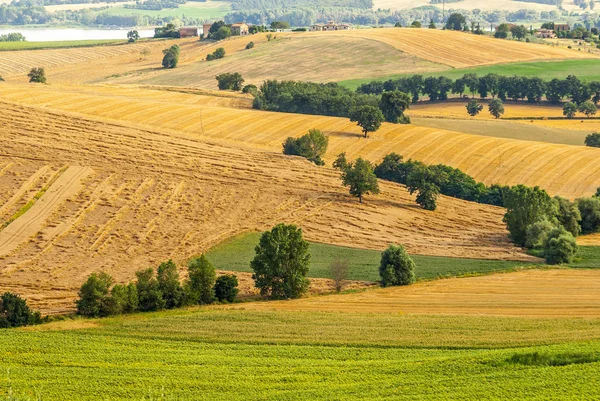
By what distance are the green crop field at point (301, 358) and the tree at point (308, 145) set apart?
44.8m

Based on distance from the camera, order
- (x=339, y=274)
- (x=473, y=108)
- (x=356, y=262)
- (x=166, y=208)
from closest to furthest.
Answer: (x=339, y=274)
(x=356, y=262)
(x=166, y=208)
(x=473, y=108)

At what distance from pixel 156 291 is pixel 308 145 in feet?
149

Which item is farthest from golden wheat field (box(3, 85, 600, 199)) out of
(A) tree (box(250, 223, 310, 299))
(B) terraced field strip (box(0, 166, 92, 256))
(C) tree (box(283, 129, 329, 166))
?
(A) tree (box(250, 223, 310, 299))

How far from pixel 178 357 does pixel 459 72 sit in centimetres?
12654

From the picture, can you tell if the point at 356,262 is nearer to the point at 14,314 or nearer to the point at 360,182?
the point at 360,182

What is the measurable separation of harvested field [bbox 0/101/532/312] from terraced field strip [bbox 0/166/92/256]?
1.37ft

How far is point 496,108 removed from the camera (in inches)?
5492

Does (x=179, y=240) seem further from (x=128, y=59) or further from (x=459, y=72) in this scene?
(x=128, y=59)

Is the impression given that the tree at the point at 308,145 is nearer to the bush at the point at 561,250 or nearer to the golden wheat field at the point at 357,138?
the golden wheat field at the point at 357,138

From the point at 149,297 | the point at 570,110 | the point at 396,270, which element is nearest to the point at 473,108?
the point at 570,110

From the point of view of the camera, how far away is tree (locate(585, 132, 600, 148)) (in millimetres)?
113062

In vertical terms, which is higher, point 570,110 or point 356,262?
point 570,110

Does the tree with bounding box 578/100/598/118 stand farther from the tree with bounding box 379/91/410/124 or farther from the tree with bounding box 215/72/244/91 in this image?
the tree with bounding box 215/72/244/91

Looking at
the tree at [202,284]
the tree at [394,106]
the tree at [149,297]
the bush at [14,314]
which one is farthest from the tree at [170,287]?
the tree at [394,106]
